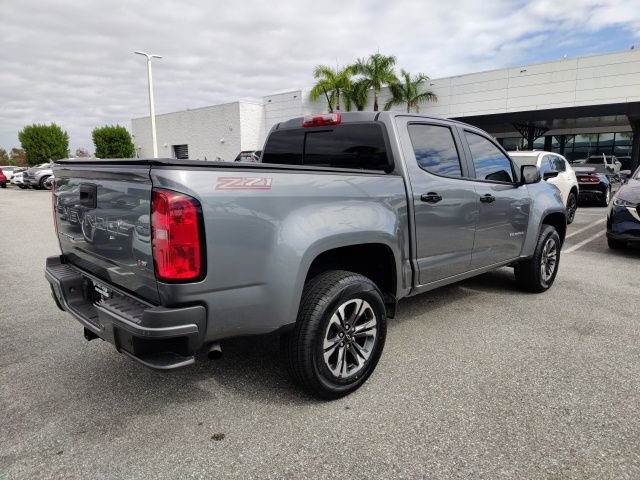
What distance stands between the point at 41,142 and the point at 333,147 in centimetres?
4328

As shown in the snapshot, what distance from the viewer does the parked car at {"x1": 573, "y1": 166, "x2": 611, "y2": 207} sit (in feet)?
45.2

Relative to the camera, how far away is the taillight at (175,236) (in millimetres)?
2145

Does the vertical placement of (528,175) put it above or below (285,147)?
below

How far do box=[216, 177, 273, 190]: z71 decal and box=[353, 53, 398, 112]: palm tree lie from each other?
24.8m

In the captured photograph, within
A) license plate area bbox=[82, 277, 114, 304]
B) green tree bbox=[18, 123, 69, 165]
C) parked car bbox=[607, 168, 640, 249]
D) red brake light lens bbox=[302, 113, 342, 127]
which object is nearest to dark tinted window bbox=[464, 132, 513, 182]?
red brake light lens bbox=[302, 113, 342, 127]

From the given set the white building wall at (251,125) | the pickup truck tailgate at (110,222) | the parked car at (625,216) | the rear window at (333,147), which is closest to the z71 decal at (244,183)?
the pickup truck tailgate at (110,222)

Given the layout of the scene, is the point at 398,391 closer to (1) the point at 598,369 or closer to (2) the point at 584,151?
(1) the point at 598,369

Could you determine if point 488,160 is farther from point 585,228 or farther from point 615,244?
point 585,228

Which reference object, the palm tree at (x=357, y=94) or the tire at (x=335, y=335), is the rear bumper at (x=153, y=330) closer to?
the tire at (x=335, y=335)

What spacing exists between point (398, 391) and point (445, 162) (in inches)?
75.0

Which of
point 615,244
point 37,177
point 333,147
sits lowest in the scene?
point 615,244

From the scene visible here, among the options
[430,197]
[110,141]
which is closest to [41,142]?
[110,141]

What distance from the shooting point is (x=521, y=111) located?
73.6ft

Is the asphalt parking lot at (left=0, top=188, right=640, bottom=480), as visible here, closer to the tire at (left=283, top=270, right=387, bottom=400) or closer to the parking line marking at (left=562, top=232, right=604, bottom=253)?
the tire at (left=283, top=270, right=387, bottom=400)
